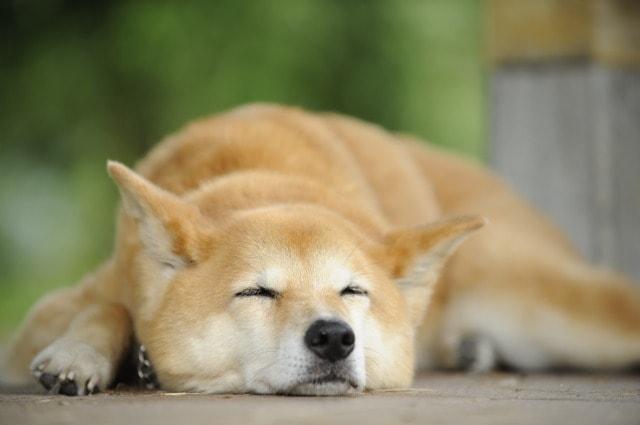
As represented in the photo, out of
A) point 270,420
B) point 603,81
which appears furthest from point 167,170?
point 603,81

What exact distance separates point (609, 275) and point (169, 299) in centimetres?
208

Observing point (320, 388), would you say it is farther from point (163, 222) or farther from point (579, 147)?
point (579, 147)

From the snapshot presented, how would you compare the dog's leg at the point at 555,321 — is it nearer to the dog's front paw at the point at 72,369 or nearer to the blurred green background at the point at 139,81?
the dog's front paw at the point at 72,369

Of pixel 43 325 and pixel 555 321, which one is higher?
pixel 43 325

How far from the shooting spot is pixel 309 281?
3.17 meters

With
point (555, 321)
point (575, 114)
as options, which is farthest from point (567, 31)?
point (555, 321)

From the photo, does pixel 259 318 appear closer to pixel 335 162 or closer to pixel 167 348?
pixel 167 348

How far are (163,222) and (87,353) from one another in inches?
18.3

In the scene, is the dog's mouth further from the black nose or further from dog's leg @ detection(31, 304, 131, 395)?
dog's leg @ detection(31, 304, 131, 395)

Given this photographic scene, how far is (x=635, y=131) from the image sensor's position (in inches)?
197

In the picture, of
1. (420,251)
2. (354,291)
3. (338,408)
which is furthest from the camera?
(420,251)

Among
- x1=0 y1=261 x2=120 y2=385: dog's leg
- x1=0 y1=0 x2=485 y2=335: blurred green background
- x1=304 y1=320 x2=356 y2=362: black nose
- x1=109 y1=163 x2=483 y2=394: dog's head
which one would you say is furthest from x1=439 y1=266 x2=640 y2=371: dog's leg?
x1=0 y1=0 x2=485 y2=335: blurred green background

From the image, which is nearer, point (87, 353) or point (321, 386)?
point (321, 386)

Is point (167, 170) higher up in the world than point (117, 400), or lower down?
higher up
